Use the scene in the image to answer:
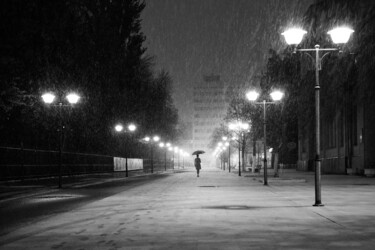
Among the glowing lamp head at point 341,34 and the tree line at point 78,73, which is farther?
the tree line at point 78,73

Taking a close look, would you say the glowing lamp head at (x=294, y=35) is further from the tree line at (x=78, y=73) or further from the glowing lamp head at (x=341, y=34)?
the tree line at (x=78, y=73)

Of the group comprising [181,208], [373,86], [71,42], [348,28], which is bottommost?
[181,208]

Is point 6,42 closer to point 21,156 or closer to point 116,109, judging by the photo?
point 21,156

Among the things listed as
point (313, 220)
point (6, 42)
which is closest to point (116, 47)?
point (6, 42)

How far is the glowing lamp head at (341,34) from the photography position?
60.0 ft

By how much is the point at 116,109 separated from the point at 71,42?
16275 mm

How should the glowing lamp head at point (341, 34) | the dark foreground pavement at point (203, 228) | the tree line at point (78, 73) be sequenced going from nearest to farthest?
the dark foreground pavement at point (203, 228), the glowing lamp head at point (341, 34), the tree line at point (78, 73)

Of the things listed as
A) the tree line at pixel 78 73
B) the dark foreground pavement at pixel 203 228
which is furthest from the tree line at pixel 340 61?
the tree line at pixel 78 73

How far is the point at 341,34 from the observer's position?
60.4 feet

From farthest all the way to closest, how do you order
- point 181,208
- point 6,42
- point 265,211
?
point 6,42 < point 181,208 < point 265,211

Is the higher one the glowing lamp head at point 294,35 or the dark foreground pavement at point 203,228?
the glowing lamp head at point 294,35

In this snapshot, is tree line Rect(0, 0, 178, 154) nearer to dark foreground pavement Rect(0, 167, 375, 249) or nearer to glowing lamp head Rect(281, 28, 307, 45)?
glowing lamp head Rect(281, 28, 307, 45)

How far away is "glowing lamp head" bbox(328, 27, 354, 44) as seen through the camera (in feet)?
60.0

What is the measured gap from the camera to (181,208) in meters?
17.7
